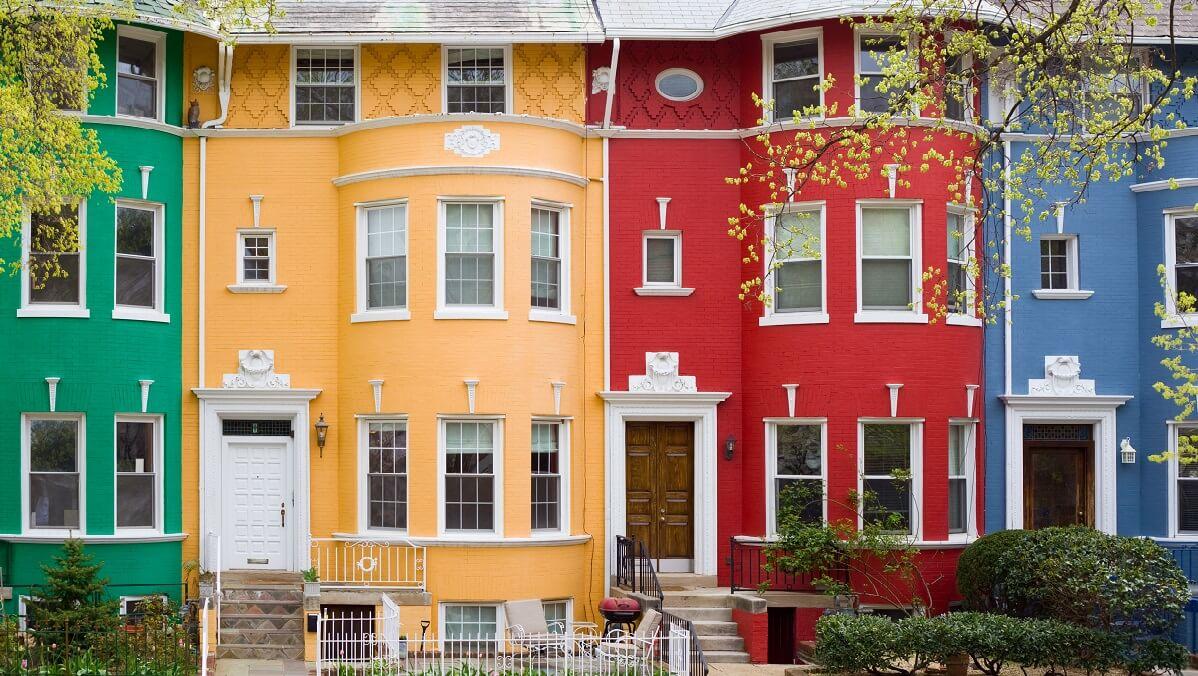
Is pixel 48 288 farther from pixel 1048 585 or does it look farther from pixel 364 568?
pixel 1048 585

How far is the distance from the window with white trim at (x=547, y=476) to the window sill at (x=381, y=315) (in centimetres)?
248

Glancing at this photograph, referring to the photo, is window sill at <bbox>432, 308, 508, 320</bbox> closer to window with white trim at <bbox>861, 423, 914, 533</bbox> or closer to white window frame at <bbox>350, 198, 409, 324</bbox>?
white window frame at <bbox>350, 198, 409, 324</bbox>

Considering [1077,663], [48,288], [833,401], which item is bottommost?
[1077,663]

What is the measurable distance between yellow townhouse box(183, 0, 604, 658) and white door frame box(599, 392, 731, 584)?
0.24 m

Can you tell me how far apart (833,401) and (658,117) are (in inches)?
200

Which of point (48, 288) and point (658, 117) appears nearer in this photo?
point (48, 288)

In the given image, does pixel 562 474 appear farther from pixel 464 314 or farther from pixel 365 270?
pixel 365 270

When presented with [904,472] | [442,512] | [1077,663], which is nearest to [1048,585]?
[1077,663]

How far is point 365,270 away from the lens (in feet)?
74.5

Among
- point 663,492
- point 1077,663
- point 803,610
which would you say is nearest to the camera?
point 1077,663

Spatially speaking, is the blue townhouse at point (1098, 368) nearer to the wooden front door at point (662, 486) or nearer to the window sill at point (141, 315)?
the wooden front door at point (662, 486)

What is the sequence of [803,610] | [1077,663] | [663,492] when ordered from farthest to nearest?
[663,492] < [803,610] < [1077,663]

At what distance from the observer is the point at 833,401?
22422 millimetres

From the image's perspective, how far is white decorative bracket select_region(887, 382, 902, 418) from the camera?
22.3 metres
